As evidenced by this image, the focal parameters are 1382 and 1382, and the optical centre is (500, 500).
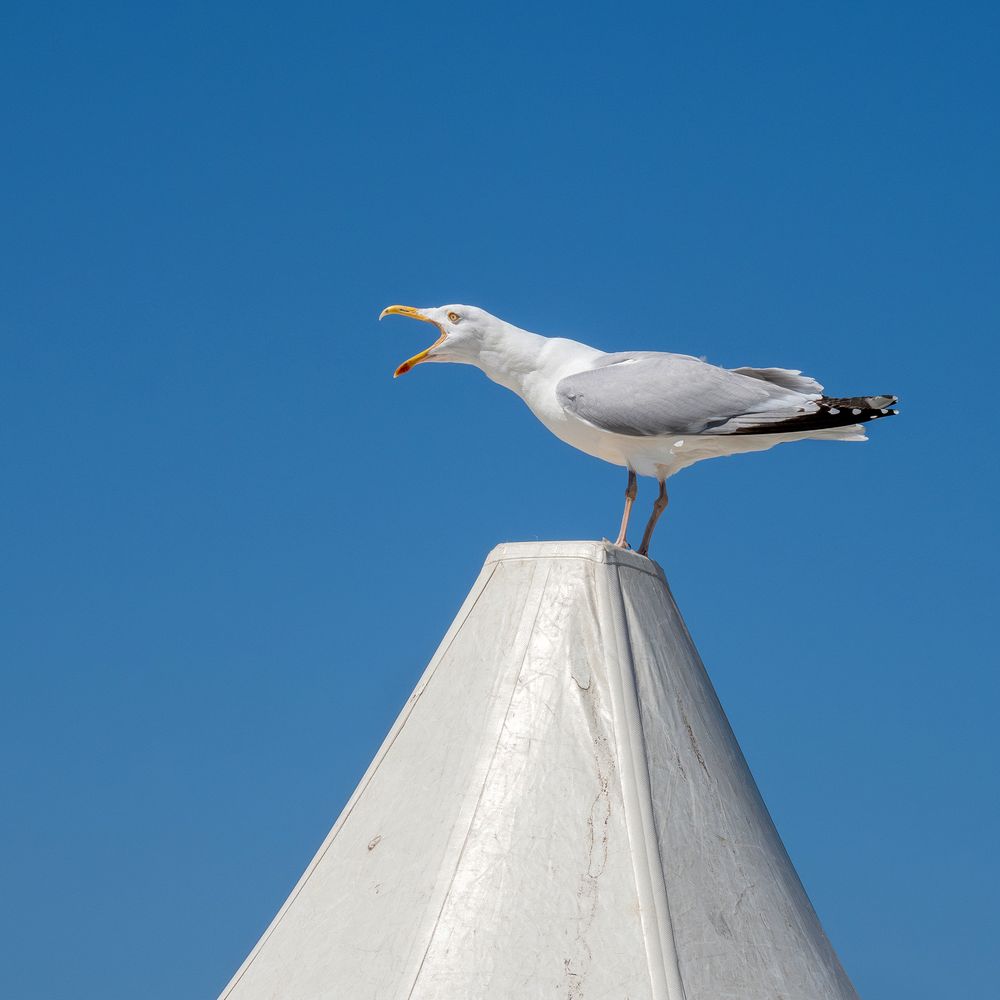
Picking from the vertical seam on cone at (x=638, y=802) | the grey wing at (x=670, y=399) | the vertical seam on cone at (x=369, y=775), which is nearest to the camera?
the vertical seam on cone at (x=638, y=802)

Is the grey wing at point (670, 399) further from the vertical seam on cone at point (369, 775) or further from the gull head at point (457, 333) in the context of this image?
the vertical seam on cone at point (369, 775)

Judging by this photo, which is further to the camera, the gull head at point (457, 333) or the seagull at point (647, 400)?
the gull head at point (457, 333)

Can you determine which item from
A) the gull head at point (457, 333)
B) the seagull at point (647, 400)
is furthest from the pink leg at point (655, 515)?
the gull head at point (457, 333)

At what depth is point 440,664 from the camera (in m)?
7.37

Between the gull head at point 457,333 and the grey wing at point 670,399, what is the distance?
63 centimetres

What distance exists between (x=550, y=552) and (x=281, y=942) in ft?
7.85

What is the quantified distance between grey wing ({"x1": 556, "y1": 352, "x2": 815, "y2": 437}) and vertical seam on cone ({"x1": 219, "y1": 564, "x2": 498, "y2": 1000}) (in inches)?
46.4

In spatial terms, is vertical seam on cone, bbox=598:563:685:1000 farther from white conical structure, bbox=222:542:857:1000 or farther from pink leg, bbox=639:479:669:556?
pink leg, bbox=639:479:669:556

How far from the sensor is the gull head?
8.48 metres

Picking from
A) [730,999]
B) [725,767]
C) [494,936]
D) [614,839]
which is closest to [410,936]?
[494,936]

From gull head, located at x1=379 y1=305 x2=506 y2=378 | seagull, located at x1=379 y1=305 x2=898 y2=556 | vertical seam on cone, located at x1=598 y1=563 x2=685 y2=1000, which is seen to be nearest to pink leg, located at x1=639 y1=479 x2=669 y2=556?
seagull, located at x1=379 y1=305 x2=898 y2=556

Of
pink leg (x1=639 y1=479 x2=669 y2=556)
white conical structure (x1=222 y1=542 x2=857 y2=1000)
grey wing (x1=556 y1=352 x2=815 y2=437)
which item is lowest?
white conical structure (x1=222 y1=542 x2=857 y2=1000)

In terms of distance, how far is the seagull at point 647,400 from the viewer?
7.96 meters

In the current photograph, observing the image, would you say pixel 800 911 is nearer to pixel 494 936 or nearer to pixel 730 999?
pixel 730 999
